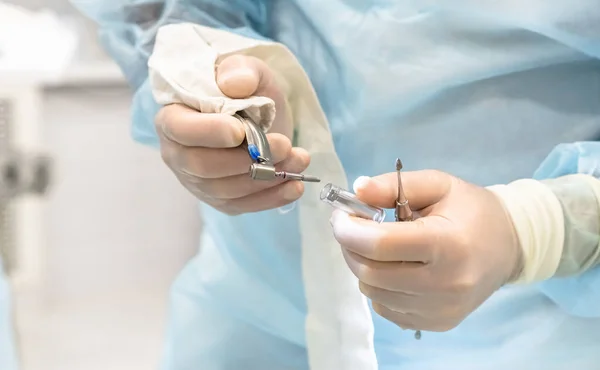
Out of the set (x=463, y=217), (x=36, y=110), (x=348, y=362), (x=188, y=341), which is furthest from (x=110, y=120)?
(x=463, y=217)

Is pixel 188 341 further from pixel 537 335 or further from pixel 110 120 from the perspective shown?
pixel 110 120

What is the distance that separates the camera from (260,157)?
1.33 ft

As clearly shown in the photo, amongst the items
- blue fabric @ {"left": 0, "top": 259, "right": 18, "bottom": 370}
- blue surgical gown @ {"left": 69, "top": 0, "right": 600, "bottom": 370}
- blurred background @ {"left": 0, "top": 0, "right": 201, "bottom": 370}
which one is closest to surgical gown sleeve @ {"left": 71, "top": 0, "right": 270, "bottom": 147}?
blue surgical gown @ {"left": 69, "top": 0, "right": 600, "bottom": 370}

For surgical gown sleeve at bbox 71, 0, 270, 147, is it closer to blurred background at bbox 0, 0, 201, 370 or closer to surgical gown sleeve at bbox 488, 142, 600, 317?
surgical gown sleeve at bbox 488, 142, 600, 317

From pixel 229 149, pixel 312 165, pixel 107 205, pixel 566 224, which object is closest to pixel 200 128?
pixel 229 149

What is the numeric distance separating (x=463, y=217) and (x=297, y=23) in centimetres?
26

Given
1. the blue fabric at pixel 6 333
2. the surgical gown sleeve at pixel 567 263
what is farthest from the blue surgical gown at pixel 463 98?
the blue fabric at pixel 6 333

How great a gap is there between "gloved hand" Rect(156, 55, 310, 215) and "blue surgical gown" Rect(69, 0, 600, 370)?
0.07 metres

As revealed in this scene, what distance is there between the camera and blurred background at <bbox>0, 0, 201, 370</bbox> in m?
1.12

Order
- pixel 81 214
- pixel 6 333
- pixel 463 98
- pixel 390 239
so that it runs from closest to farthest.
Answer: pixel 390 239 → pixel 463 98 → pixel 6 333 → pixel 81 214

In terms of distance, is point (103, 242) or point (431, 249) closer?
point (431, 249)

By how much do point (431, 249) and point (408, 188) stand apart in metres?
0.05

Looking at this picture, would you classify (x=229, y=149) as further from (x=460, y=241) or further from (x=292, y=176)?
(x=460, y=241)

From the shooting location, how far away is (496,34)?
19.5 inches
